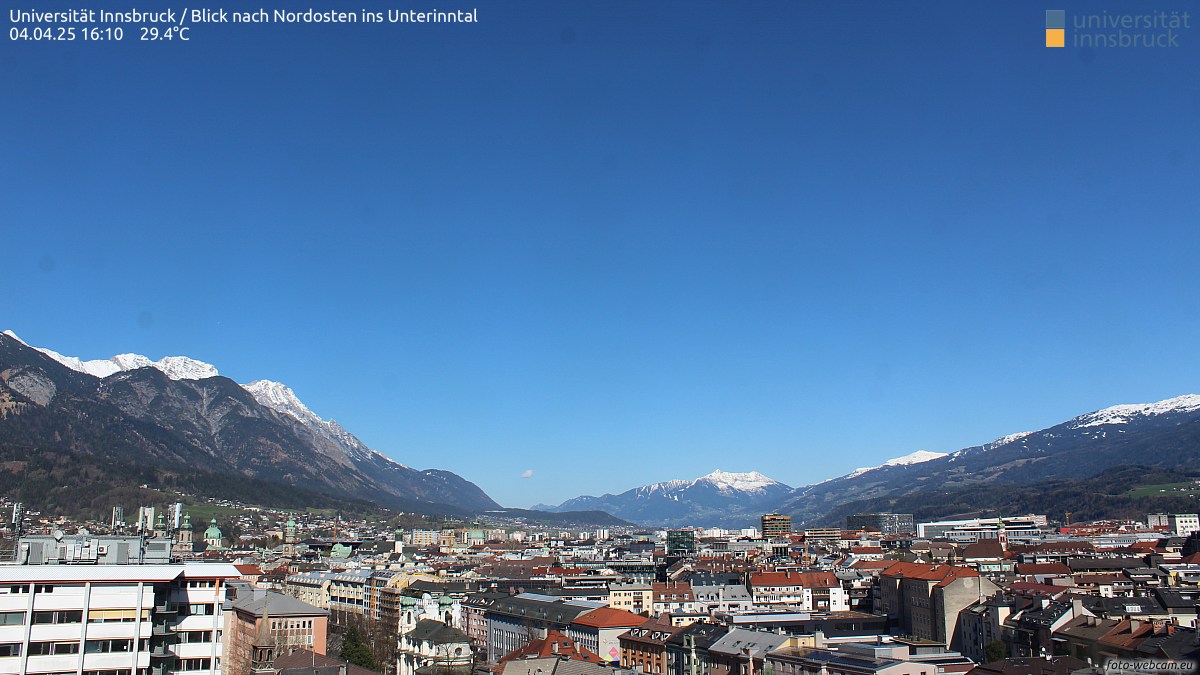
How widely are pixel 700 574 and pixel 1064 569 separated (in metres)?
40.8

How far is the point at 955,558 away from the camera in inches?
5428

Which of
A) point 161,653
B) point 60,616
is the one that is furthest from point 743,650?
point 60,616

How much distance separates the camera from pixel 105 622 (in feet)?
120

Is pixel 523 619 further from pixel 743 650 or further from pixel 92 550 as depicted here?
pixel 92 550

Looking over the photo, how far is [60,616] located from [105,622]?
141 cm

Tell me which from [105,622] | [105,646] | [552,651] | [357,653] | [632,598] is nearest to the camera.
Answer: [105,646]

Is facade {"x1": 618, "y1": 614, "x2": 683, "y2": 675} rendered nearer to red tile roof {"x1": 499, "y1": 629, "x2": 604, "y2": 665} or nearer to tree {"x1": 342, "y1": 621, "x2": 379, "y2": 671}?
red tile roof {"x1": 499, "y1": 629, "x2": 604, "y2": 665}

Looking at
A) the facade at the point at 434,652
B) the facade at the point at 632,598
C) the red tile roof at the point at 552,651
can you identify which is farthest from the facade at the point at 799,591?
the red tile roof at the point at 552,651

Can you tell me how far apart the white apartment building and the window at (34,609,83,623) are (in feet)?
0.11

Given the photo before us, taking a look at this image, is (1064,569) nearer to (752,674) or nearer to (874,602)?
(874,602)

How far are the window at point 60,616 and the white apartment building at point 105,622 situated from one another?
0.11 ft

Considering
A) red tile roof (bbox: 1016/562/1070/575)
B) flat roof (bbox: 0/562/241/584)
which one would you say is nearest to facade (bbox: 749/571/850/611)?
red tile roof (bbox: 1016/562/1070/575)

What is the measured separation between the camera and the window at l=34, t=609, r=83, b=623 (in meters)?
36.0

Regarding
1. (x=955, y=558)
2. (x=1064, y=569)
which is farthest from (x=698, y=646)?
(x=955, y=558)
